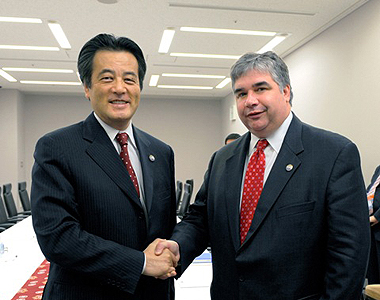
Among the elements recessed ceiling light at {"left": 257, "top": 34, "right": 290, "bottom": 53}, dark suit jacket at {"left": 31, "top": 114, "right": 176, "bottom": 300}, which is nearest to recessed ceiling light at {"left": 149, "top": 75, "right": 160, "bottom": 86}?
recessed ceiling light at {"left": 257, "top": 34, "right": 290, "bottom": 53}

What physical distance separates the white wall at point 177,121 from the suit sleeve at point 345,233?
32.1 feet

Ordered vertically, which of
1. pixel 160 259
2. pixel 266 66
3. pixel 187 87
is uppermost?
pixel 187 87

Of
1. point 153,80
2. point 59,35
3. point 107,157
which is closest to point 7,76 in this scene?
point 153,80

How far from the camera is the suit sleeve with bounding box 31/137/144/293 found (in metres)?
1.32

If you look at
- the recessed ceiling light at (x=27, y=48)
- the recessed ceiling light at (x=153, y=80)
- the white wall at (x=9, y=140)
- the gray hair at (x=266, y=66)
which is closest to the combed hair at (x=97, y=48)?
the gray hair at (x=266, y=66)

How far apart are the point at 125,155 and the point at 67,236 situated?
1.37 ft

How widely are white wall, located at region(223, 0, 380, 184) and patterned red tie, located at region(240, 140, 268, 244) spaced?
11.6ft

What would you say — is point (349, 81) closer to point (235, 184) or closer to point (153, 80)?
point (235, 184)

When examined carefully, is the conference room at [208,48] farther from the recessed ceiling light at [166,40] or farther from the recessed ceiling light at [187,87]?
the recessed ceiling light at [187,87]

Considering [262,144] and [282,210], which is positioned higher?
[262,144]

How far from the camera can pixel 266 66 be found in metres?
1.52

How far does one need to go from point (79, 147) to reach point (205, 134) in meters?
10.0

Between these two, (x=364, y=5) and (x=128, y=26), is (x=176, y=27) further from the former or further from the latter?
(x=364, y=5)

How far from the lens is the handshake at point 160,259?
143 cm
